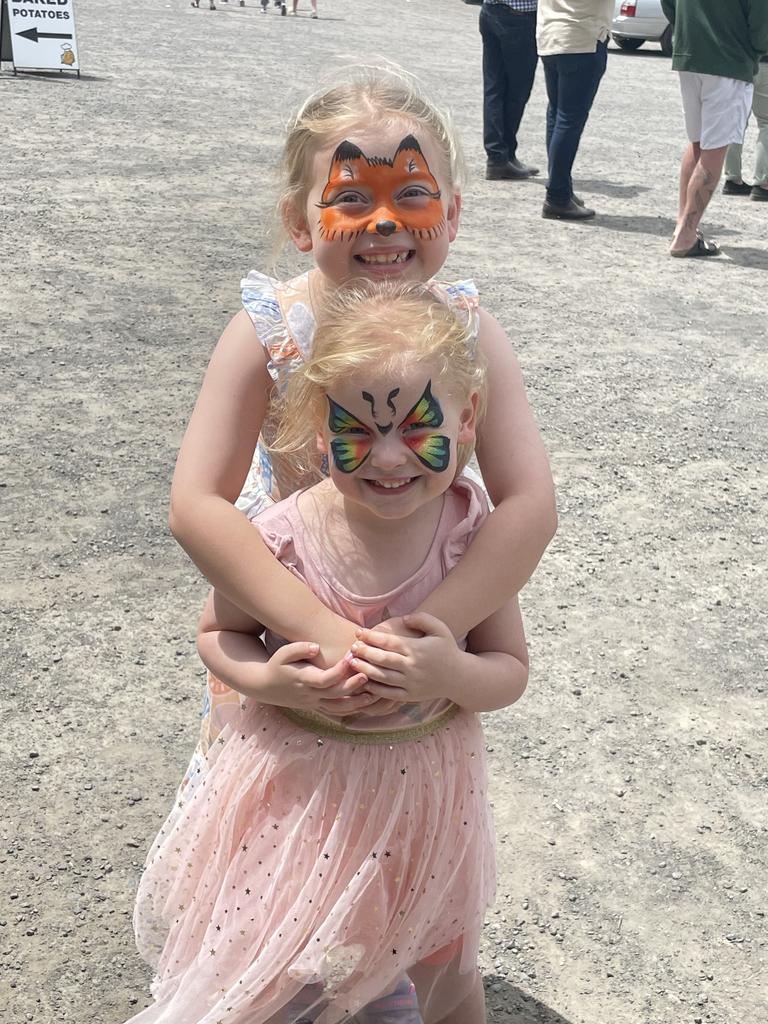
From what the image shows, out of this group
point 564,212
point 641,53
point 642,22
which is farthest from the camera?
point 641,53

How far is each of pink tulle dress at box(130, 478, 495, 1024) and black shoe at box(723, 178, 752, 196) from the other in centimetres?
860

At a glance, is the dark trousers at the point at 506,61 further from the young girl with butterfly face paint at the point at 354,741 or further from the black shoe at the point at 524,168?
the young girl with butterfly face paint at the point at 354,741

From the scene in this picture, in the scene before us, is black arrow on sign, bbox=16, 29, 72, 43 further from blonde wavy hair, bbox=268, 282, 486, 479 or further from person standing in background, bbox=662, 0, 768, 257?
blonde wavy hair, bbox=268, 282, 486, 479

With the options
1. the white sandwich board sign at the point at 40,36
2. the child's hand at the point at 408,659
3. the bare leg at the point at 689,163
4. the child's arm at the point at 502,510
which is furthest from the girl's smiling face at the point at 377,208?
the white sandwich board sign at the point at 40,36

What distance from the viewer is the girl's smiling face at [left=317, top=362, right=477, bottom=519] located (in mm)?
1671

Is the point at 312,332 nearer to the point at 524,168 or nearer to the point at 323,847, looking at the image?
the point at 323,847

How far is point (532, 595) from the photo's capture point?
12.6 ft

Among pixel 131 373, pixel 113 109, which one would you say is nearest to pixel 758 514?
pixel 131 373

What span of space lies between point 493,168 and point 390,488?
319 inches

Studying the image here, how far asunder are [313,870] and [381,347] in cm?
76

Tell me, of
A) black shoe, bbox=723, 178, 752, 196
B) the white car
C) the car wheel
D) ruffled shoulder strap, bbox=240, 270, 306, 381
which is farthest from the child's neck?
the car wheel

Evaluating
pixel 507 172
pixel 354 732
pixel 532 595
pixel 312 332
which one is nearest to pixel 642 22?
pixel 507 172

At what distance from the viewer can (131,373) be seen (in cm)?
523

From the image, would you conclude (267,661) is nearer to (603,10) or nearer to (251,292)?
(251,292)
